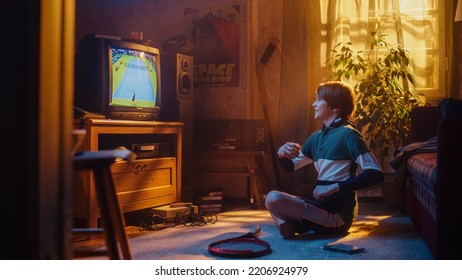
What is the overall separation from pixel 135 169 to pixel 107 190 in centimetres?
159

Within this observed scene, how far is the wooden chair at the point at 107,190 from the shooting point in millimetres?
1237

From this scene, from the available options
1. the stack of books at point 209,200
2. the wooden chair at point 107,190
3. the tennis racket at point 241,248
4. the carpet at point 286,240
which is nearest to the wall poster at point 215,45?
the stack of books at point 209,200

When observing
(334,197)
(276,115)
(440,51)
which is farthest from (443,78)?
(334,197)

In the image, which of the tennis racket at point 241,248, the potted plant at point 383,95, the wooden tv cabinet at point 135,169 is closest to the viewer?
the tennis racket at point 241,248

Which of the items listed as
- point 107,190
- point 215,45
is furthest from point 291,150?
point 215,45

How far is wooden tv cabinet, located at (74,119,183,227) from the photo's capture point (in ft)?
8.69

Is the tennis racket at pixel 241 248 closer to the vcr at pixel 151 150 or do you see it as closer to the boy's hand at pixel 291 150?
the boy's hand at pixel 291 150

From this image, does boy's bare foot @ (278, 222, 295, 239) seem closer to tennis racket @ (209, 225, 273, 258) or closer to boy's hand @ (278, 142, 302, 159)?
tennis racket @ (209, 225, 273, 258)

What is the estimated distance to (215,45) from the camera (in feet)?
14.0

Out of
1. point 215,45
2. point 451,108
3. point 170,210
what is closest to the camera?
point 451,108

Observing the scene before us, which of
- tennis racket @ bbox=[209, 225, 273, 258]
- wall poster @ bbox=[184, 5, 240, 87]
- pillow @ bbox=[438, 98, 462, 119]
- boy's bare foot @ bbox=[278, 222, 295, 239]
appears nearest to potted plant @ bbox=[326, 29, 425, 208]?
wall poster @ bbox=[184, 5, 240, 87]

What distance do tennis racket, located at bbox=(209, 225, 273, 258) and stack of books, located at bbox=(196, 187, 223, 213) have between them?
1.02 metres

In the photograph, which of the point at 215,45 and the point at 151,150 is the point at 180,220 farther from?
the point at 215,45
